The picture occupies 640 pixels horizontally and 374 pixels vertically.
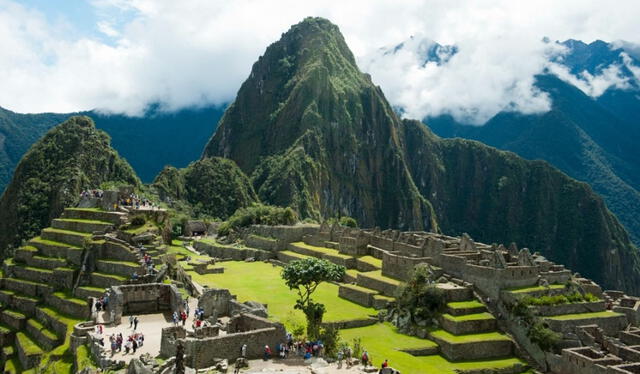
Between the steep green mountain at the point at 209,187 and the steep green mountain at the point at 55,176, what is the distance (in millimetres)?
14032

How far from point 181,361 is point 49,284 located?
909 inches

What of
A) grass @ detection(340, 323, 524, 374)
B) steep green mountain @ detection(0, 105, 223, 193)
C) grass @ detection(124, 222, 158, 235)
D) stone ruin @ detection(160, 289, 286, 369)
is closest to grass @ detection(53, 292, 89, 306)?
grass @ detection(124, 222, 158, 235)

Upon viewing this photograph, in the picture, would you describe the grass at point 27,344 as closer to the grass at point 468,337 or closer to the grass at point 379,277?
the grass at point 468,337

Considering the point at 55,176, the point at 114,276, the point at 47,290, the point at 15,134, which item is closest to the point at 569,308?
the point at 114,276

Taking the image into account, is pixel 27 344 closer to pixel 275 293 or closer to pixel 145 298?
pixel 145 298

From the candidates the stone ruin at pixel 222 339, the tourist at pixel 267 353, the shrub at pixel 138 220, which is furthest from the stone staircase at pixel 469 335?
the shrub at pixel 138 220

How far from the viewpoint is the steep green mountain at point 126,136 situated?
13912 cm

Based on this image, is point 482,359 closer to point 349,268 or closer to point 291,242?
point 349,268

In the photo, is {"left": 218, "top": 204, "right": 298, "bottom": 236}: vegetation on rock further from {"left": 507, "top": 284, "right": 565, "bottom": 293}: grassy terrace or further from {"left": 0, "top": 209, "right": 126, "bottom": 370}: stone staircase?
{"left": 507, "top": 284, "right": 565, "bottom": 293}: grassy terrace

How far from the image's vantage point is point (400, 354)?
3712 cm

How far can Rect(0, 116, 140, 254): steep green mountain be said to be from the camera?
309 feet

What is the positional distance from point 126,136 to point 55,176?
241ft

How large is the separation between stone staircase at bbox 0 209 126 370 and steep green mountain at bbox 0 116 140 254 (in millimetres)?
46292

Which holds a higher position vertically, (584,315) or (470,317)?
(584,315)
